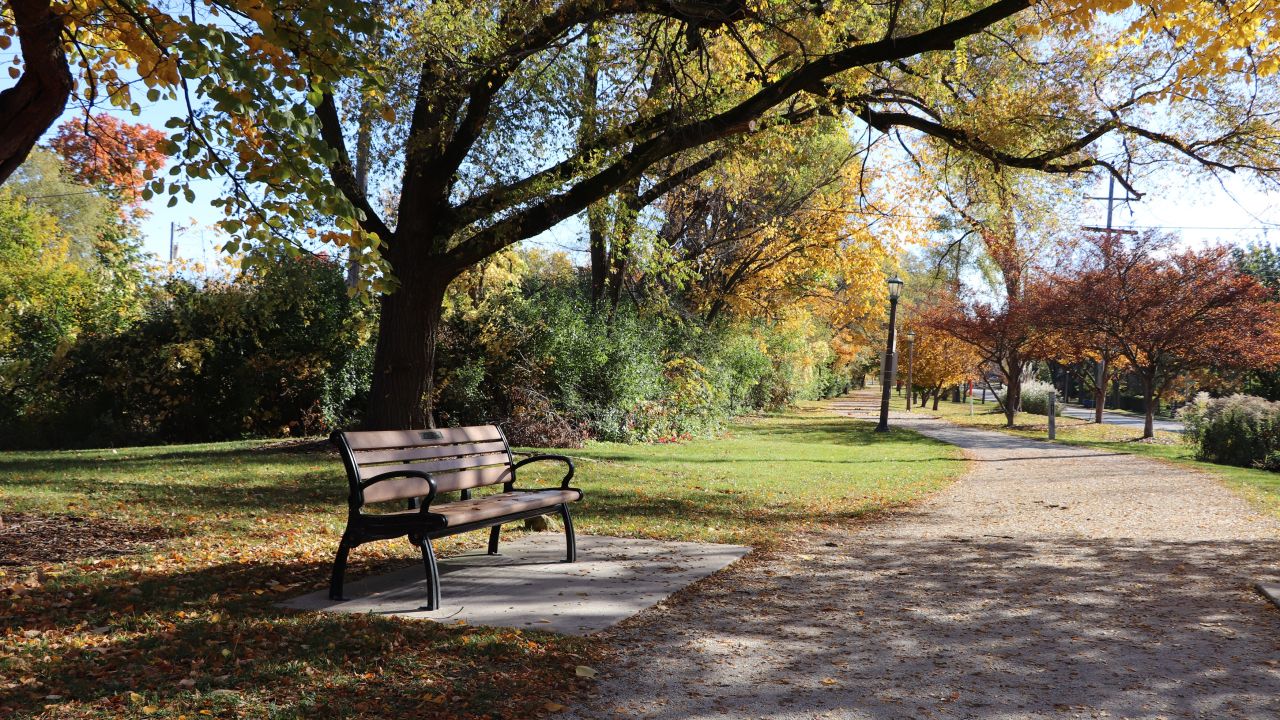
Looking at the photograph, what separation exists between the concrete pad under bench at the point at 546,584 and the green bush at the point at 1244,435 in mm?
13732

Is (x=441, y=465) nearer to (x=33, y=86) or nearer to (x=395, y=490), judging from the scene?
(x=395, y=490)

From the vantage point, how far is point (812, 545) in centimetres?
770

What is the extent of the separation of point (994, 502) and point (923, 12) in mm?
6624

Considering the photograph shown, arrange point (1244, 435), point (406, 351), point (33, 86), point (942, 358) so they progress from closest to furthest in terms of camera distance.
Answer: point (33, 86), point (406, 351), point (1244, 435), point (942, 358)

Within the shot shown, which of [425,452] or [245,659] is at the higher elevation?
[425,452]

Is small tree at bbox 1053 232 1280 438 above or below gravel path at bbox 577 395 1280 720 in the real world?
above

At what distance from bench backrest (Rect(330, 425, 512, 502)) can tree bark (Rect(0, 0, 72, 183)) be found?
269 cm

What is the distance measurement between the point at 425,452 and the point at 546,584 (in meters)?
1.25

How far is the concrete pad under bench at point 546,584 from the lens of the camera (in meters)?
4.87

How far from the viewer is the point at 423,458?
5953 mm

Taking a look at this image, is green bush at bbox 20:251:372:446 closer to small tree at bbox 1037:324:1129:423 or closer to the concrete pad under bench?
the concrete pad under bench

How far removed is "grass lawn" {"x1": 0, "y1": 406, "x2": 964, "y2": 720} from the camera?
3562 millimetres

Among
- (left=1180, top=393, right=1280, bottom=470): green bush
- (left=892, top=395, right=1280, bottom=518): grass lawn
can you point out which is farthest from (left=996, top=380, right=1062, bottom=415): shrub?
(left=1180, top=393, right=1280, bottom=470): green bush

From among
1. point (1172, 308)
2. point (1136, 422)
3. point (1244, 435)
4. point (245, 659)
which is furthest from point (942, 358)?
point (245, 659)
